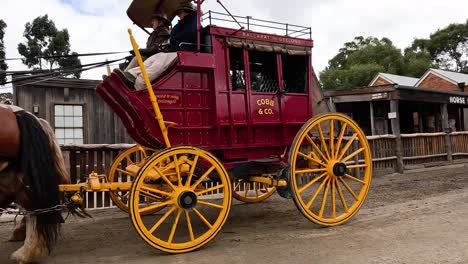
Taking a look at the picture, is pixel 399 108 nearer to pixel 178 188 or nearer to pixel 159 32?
pixel 159 32

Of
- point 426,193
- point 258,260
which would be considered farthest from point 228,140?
point 426,193

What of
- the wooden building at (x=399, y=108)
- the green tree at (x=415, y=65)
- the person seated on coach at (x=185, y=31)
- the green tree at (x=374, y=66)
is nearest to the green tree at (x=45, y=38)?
the wooden building at (x=399, y=108)

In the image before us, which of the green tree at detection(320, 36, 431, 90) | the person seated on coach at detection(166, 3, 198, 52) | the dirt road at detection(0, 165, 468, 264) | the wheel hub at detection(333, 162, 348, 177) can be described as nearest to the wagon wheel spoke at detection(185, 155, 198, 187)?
the dirt road at detection(0, 165, 468, 264)

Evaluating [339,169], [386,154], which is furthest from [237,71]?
[386,154]

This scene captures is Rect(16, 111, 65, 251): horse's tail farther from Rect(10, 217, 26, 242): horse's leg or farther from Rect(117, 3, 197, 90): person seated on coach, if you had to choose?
Rect(10, 217, 26, 242): horse's leg

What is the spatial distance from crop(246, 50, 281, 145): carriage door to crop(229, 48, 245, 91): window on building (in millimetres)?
110

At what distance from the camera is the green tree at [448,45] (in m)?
58.2

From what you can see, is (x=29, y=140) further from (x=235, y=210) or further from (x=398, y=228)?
(x=398, y=228)

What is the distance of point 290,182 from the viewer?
16.0 feet

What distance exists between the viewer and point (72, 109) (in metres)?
11.7

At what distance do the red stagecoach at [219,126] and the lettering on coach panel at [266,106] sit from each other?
13 millimetres

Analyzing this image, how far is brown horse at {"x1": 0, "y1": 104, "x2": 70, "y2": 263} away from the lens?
3785 millimetres

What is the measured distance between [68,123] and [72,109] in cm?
42

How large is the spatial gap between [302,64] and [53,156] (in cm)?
352
